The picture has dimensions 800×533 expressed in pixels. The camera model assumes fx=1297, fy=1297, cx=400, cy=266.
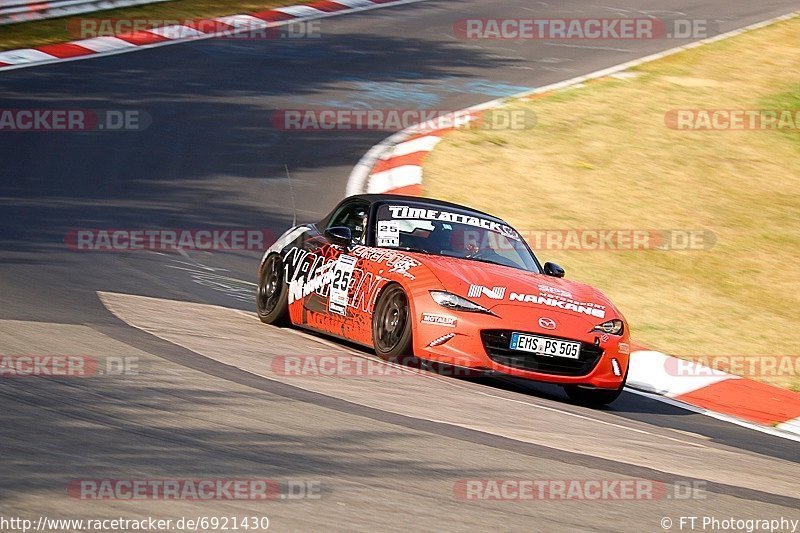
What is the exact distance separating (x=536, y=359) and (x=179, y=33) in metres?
14.9

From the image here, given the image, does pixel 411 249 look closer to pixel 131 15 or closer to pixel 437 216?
pixel 437 216

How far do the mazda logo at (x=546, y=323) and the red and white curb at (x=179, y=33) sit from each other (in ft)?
41.0

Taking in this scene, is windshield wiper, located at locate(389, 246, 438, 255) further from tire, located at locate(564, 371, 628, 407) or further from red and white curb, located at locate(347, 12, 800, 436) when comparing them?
red and white curb, located at locate(347, 12, 800, 436)

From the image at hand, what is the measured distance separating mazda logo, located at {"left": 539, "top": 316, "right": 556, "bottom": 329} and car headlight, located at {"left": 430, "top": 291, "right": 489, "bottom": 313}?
0.36m

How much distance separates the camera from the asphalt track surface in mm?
5066

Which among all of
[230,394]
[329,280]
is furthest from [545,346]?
[230,394]

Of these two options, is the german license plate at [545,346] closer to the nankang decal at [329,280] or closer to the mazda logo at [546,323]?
the mazda logo at [546,323]

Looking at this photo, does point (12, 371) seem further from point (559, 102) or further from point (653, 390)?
point (559, 102)

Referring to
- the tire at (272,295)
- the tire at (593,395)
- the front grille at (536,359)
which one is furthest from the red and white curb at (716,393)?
the tire at (272,295)

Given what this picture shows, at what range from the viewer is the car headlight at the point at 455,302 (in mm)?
8453

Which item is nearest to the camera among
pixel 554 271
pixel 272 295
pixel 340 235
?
pixel 340 235

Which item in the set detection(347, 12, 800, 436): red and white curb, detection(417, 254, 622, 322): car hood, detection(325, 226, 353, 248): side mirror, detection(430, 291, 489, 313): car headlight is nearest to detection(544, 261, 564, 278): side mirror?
detection(417, 254, 622, 322): car hood

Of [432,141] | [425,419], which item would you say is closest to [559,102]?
[432,141]

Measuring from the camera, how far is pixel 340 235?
9.38 meters
